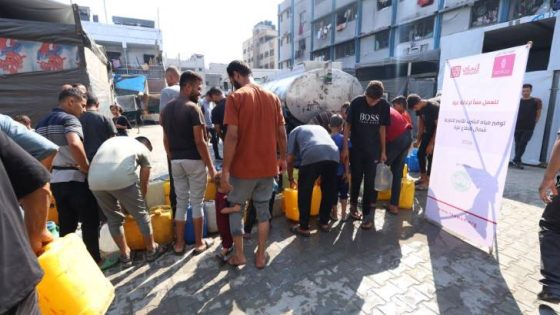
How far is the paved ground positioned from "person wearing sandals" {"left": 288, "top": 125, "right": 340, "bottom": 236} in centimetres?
27

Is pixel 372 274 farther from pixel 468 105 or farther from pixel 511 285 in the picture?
pixel 468 105

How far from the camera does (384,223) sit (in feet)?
12.9

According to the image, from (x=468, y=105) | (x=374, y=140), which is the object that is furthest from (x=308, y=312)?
(x=468, y=105)

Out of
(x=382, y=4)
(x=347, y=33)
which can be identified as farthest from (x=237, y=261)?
(x=347, y=33)

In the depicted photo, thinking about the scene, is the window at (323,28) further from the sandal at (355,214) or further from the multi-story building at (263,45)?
the sandal at (355,214)

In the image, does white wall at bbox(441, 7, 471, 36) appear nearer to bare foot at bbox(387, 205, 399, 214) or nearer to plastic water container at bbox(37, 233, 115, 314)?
bare foot at bbox(387, 205, 399, 214)

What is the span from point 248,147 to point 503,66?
2648 mm

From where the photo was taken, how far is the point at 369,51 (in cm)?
2538

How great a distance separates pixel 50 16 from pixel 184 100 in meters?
5.56

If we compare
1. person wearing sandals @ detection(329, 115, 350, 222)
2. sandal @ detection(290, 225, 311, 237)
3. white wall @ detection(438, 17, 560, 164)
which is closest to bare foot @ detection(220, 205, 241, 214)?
sandal @ detection(290, 225, 311, 237)

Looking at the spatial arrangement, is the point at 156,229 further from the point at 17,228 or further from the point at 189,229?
the point at 17,228

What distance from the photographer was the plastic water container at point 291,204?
3.94 m

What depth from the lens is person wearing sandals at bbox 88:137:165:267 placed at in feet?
8.70

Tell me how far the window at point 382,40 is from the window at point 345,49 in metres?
2.85
